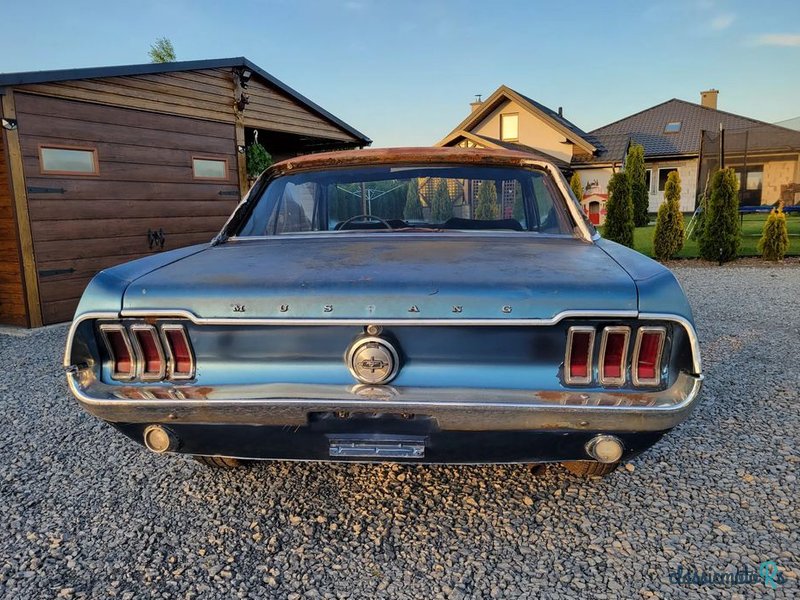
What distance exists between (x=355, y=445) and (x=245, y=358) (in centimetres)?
50

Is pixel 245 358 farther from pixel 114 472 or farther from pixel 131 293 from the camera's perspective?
pixel 114 472

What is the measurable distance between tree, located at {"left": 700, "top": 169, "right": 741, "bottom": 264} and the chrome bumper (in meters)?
9.88

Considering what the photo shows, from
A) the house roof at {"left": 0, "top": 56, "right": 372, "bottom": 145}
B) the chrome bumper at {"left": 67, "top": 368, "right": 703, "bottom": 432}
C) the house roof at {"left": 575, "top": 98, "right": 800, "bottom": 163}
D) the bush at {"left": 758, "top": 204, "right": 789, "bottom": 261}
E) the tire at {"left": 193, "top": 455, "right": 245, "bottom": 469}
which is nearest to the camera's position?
the chrome bumper at {"left": 67, "top": 368, "right": 703, "bottom": 432}

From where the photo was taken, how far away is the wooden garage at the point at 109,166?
20.6ft

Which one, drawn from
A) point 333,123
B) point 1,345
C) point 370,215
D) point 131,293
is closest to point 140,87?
point 1,345

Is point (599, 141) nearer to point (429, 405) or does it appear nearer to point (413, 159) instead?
point (413, 159)

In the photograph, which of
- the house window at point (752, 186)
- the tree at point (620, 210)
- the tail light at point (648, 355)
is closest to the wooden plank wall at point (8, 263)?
the tail light at point (648, 355)

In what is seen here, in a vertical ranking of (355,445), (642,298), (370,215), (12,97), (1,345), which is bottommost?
(1,345)

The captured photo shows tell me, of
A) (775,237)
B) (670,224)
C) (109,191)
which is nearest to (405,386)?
(109,191)

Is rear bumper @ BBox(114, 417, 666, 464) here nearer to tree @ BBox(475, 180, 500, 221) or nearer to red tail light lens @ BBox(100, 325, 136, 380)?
red tail light lens @ BBox(100, 325, 136, 380)

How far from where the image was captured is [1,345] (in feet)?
19.0

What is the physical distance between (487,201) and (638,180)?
640 inches

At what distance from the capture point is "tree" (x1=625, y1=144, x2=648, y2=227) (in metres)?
14.4

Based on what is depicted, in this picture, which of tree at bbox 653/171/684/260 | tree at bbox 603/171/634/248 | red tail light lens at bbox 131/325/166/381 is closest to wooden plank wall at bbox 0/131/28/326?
red tail light lens at bbox 131/325/166/381
